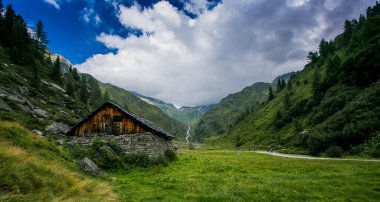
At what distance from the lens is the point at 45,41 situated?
123m

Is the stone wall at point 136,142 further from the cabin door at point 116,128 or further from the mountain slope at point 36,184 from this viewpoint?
the mountain slope at point 36,184

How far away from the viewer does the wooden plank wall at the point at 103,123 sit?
101 ft

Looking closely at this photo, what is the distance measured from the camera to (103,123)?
31.5 m

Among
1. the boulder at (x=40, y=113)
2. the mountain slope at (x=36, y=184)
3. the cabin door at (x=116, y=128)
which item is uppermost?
the boulder at (x=40, y=113)

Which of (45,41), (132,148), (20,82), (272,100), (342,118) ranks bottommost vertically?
(132,148)

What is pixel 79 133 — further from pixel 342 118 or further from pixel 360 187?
pixel 342 118

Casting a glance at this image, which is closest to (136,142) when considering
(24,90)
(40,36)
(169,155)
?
(169,155)

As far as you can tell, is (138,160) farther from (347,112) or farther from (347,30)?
(347,30)

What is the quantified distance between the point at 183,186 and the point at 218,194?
339cm

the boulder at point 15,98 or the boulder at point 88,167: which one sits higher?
the boulder at point 15,98

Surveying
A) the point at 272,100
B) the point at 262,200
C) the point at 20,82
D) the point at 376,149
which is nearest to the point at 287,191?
the point at 262,200

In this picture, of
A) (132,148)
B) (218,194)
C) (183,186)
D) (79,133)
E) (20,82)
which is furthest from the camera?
(20,82)

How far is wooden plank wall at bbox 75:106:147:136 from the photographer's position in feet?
101

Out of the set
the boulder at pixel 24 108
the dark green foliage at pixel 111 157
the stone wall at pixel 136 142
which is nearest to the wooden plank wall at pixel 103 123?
the stone wall at pixel 136 142
